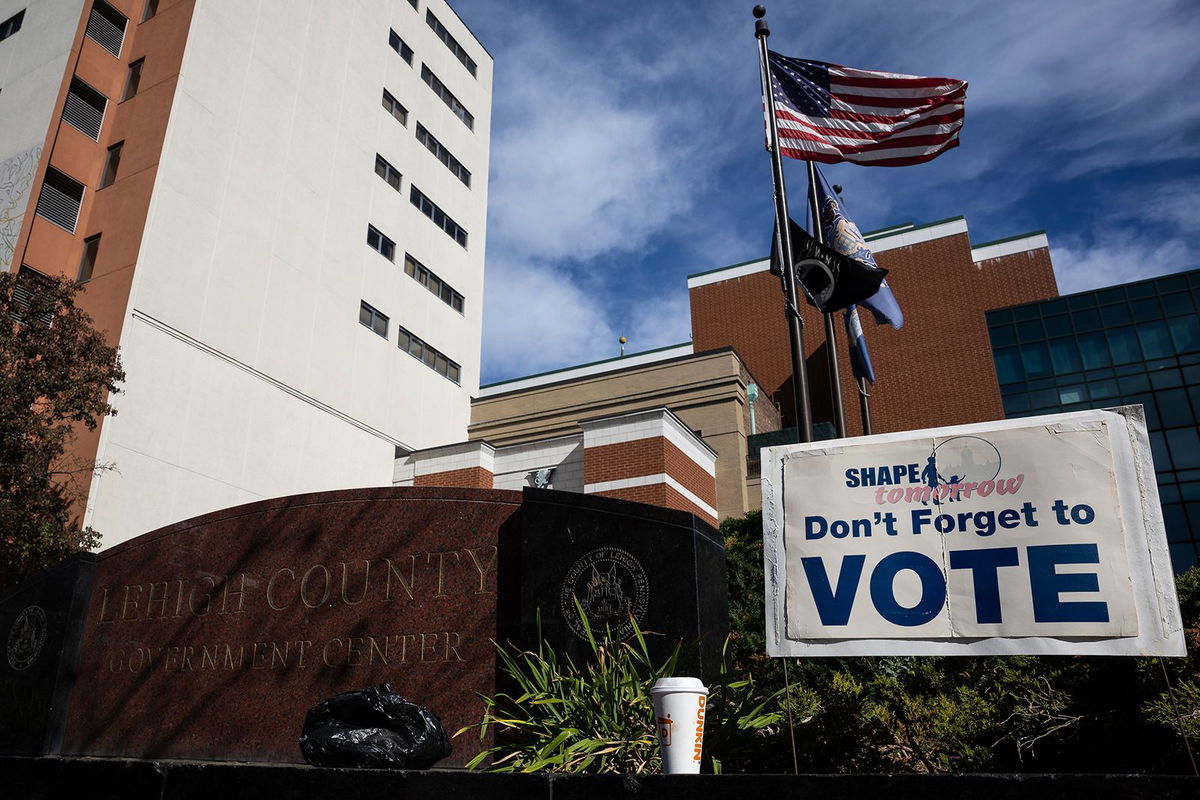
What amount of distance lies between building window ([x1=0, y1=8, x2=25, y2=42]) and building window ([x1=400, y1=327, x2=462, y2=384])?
52.1 feet

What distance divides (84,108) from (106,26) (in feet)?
10.2

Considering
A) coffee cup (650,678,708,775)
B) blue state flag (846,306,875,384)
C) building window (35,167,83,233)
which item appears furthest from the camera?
building window (35,167,83,233)

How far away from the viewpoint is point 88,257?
76.4 ft

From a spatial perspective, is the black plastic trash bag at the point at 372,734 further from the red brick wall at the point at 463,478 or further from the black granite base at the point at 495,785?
the red brick wall at the point at 463,478

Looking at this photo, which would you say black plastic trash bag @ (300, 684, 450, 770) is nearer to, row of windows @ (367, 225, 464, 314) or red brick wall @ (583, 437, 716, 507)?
red brick wall @ (583, 437, 716, 507)

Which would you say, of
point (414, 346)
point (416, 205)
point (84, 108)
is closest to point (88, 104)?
point (84, 108)

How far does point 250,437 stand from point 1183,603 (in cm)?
2259

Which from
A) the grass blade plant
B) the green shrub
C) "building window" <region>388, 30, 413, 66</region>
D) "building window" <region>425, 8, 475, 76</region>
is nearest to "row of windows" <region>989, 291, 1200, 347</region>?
"building window" <region>425, 8, 475, 76</region>

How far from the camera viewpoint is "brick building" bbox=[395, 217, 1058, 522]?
25297mm

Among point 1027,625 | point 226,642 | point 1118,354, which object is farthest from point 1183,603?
point 1118,354

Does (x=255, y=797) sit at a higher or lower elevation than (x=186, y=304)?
lower

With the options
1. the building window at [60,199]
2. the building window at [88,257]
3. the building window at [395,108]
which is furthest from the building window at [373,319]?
the building window at [60,199]

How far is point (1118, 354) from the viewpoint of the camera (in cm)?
3762

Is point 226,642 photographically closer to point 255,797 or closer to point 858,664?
point 255,797
